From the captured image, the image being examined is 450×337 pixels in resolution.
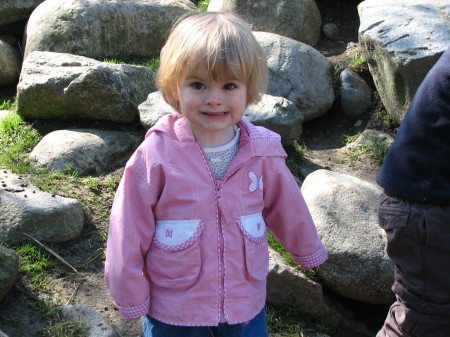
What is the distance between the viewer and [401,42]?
14.8ft

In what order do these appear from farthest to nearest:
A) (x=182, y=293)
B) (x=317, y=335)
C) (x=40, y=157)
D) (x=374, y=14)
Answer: (x=374, y=14) < (x=40, y=157) < (x=317, y=335) < (x=182, y=293)

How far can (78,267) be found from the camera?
3.41 metres

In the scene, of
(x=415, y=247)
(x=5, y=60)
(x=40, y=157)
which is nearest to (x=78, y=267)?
(x=40, y=157)

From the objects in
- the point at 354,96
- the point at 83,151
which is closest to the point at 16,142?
the point at 83,151

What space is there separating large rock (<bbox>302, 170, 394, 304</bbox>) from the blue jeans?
1476mm

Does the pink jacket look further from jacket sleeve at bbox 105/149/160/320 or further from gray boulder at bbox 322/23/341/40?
gray boulder at bbox 322/23/341/40

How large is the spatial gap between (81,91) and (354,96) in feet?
7.31

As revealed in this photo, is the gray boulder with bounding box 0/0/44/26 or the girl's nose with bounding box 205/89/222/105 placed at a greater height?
the girl's nose with bounding box 205/89/222/105

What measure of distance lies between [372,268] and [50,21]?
12.5ft

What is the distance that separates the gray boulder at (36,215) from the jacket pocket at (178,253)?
64.6 inches

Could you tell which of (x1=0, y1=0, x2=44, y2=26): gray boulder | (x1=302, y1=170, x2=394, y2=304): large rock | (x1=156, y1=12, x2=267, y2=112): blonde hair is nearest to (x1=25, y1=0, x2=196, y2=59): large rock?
(x1=0, y1=0, x2=44, y2=26): gray boulder

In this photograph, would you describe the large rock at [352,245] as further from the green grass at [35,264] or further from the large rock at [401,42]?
the green grass at [35,264]

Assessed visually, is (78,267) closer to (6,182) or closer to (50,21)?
(6,182)

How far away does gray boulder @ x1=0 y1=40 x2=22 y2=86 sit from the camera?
18.7ft
